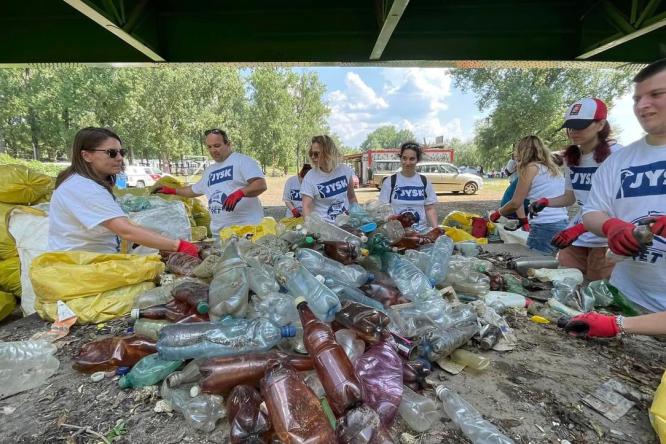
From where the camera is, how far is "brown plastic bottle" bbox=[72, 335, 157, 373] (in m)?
1.54

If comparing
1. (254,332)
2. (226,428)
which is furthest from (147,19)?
(226,428)

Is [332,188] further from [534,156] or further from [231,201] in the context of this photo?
[534,156]

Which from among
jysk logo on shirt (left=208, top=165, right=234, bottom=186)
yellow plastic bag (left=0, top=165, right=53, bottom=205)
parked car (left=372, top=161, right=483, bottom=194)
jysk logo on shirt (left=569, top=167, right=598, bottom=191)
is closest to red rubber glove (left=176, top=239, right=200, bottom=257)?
jysk logo on shirt (left=208, top=165, right=234, bottom=186)

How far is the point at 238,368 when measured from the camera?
4.35 feet

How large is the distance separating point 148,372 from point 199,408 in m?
0.37

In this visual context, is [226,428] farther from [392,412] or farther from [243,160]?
[243,160]

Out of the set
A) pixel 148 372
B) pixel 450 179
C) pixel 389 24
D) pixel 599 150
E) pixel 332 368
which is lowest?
pixel 148 372

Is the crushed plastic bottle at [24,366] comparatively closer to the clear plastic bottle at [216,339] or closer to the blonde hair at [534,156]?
the clear plastic bottle at [216,339]

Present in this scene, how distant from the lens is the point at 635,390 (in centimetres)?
139

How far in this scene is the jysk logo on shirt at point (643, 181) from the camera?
5.55ft

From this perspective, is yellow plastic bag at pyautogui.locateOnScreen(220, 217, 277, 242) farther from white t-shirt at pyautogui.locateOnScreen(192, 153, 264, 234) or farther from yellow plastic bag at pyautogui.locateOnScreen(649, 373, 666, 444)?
yellow plastic bag at pyautogui.locateOnScreen(649, 373, 666, 444)

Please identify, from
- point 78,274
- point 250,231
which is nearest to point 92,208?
point 78,274

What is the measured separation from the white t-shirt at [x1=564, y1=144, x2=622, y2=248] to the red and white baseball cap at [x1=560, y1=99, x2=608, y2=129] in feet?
1.11

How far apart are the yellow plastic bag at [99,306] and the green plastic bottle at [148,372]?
73 cm
